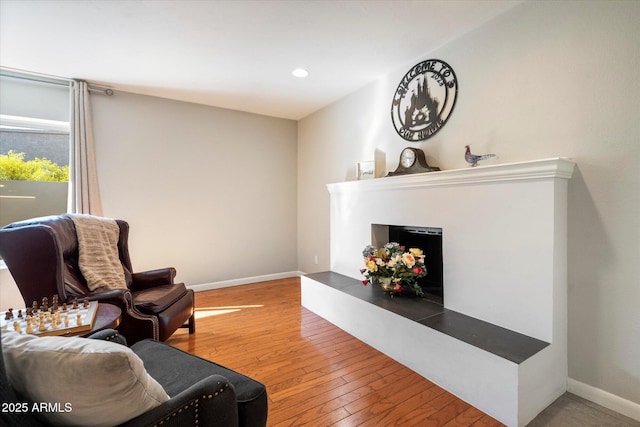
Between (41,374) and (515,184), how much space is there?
238 centimetres

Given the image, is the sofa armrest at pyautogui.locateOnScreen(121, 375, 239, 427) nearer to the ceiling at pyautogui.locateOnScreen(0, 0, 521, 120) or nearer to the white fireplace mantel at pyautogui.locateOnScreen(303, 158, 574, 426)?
the white fireplace mantel at pyautogui.locateOnScreen(303, 158, 574, 426)

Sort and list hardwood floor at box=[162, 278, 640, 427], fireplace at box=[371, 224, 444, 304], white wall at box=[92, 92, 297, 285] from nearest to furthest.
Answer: hardwood floor at box=[162, 278, 640, 427], fireplace at box=[371, 224, 444, 304], white wall at box=[92, 92, 297, 285]

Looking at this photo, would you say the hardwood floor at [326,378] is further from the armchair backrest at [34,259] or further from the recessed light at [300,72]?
the recessed light at [300,72]

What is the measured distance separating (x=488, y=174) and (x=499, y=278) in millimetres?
723

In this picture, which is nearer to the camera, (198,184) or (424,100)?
(424,100)

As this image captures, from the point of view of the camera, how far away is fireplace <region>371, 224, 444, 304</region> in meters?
2.67

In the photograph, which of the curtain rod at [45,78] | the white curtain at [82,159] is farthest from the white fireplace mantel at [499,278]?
the curtain rod at [45,78]

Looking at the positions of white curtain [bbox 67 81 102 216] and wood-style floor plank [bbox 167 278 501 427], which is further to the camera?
white curtain [bbox 67 81 102 216]

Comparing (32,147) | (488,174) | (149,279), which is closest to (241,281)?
(149,279)

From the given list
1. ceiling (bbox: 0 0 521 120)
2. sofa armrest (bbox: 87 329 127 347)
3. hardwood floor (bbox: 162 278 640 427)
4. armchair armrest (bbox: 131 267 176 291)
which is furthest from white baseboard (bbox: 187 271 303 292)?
sofa armrest (bbox: 87 329 127 347)

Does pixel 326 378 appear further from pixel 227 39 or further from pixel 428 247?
pixel 227 39

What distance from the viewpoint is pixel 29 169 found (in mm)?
3207

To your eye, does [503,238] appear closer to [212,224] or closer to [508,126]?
[508,126]

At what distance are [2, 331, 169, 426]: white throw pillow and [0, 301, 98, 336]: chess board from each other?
0.79 metres
